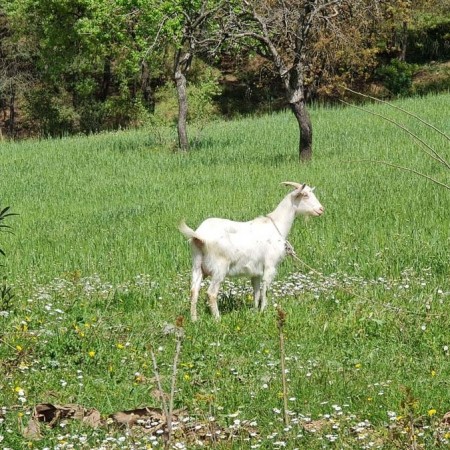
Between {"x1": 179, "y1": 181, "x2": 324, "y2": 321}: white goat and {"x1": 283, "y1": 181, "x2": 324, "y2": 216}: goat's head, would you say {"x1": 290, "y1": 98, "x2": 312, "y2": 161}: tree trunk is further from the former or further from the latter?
{"x1": 179, "y1": 181, "x2": 324, "y2": 321}: white goat

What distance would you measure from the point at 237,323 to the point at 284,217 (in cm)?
146

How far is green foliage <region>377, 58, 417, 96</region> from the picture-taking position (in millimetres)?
46656

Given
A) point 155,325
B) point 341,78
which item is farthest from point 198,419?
point 341,78

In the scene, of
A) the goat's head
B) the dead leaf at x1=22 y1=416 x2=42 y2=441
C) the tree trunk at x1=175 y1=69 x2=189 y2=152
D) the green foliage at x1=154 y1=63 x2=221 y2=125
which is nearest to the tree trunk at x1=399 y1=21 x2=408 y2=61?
the green foliage at x1=154 y1=63 x2=221 y2=125

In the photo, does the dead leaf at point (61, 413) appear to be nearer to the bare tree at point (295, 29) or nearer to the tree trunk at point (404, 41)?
the bare tree at point (295, 29)

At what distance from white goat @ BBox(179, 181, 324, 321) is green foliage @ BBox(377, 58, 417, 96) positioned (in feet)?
126

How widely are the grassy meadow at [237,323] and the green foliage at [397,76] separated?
28.9 meters

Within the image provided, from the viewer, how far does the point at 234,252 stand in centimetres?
866

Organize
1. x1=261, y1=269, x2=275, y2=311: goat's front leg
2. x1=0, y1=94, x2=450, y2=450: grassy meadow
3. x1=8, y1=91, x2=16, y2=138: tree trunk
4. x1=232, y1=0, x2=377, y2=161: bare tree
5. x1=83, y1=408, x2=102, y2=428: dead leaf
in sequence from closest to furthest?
x1=0, y1=94, x2=450, y2=450: grassy meadow → x1=83, y1=408, x2=102, y2=428: dead leaf → x1=261, y1=269, x2=275, y2=311: goat's front leg → x1=232, y1=0, x2=377, y2=161: bare tree → x1=8, y1=91, x2=16, y2=138: tree trunk

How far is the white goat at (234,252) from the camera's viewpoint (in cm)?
859

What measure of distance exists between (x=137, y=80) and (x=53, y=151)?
23719mm

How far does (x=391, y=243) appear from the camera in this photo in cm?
1177

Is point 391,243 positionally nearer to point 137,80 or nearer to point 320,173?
point 320,173

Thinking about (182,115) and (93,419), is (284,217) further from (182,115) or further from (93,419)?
(182,115)
